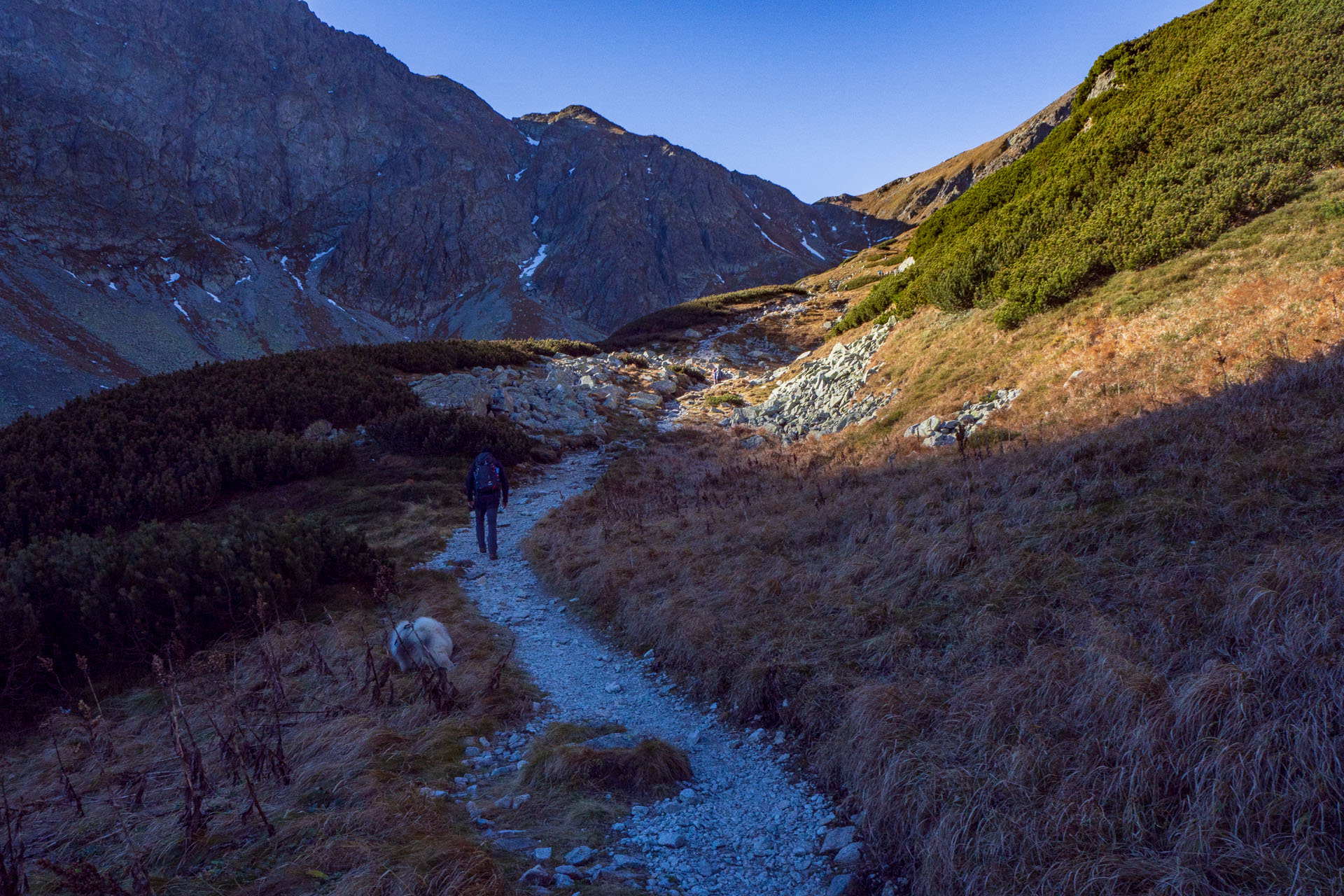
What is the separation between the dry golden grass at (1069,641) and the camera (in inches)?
121

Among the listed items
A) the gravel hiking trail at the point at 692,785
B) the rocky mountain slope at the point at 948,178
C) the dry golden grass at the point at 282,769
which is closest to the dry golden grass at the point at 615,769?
the gravel hiking trail at the point at 692,785

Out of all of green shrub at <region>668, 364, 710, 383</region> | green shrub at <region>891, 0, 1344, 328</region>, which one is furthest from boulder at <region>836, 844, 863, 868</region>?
green shrub at <region>668, 364, 710, 383</region>

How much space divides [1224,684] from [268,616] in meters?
9.60

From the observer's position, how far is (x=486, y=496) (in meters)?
11.8

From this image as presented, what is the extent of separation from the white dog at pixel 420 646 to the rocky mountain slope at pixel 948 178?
112m

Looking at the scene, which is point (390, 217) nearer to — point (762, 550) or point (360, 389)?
point (360, 389)

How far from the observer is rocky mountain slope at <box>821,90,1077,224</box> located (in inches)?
4587

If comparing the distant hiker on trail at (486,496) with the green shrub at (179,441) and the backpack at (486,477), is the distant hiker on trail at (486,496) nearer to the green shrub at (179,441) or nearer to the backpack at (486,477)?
the backpack at (486,477)

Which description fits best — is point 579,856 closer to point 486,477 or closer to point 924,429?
point 486,477

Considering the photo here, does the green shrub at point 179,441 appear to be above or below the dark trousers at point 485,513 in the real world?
above

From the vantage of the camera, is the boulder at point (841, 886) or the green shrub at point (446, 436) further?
the green shrub at point (446, 436)

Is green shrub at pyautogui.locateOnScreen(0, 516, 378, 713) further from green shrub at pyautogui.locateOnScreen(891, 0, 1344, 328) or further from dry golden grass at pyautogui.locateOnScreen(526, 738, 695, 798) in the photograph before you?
green shrub at pyautogui.locateOnScreen(891, 0, 1344, 328)

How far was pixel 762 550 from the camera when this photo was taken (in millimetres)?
8602

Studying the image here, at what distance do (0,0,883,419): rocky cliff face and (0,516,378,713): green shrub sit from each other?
54.2 metres
